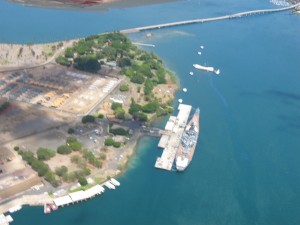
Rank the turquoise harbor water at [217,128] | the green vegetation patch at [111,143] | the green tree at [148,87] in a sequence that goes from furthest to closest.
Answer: the green tree at [148,87], the green vegetation patch at [111,143], the turquoise harbor water at [217,128]

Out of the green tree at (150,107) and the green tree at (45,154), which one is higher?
the green tree at (150,107)

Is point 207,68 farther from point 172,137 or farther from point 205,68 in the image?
point 172,137

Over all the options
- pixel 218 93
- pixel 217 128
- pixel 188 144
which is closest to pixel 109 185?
pixel 188 144

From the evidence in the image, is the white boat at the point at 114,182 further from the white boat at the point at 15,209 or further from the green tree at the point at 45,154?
the white boat at the point at 15,209

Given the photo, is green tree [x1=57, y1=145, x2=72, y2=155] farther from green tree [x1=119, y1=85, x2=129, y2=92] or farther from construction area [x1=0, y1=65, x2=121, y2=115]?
green tree [x1=119, y1=85, x2=129, y2=92]

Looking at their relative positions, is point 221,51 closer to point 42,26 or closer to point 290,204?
point 42,26

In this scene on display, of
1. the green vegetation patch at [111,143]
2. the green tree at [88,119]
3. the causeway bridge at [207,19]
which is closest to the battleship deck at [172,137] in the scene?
the green vegetation patch at [111,143]

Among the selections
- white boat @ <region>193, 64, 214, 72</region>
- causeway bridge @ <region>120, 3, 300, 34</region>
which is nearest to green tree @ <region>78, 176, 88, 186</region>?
white boat @ <region>193, 64, 214, 72</region>
